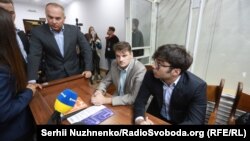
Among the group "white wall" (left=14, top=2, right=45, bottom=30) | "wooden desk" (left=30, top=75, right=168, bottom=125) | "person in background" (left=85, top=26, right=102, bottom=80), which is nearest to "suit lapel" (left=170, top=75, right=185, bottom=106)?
"wooden desk" (left=30, top=75, right=168, bottom=125)

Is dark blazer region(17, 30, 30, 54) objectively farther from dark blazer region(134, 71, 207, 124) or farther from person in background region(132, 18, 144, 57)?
person in background region(132, 18, 144, 57)

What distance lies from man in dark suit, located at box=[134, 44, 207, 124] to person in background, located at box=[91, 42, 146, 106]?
0.09 m

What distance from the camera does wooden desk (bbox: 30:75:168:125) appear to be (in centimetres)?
96

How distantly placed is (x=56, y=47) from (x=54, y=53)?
7cm

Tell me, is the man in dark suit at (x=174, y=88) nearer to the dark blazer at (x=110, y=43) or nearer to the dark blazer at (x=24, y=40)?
the dark blazer at (x=24, y=40)

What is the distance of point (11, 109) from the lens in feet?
2.69

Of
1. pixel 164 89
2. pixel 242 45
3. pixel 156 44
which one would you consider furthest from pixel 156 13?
pixel 164 89

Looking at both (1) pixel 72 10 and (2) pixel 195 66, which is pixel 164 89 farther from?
(1) pixel 72 10

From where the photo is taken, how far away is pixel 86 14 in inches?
221

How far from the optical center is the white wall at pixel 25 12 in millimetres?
6690

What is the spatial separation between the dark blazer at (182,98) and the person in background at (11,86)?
0.71 m

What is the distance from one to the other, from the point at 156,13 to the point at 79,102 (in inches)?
122

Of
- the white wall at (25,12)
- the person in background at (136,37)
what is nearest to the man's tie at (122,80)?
the person in background at (136,37)

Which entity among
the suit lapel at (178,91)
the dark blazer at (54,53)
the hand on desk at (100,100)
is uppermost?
the dark blazer at (54,53)
